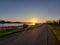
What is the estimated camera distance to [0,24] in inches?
2309
